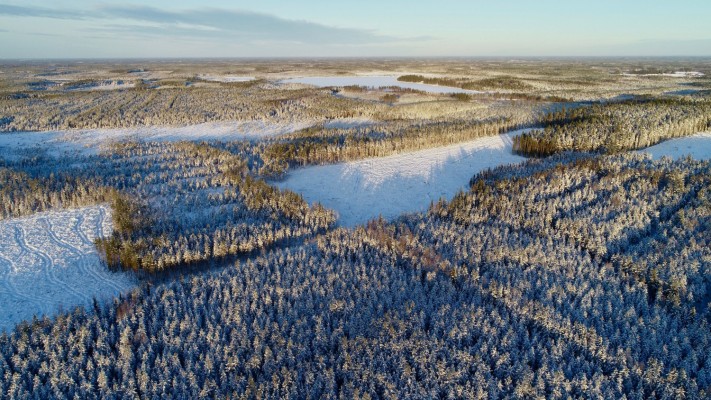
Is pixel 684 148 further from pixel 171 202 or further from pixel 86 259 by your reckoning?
pixel 86 259

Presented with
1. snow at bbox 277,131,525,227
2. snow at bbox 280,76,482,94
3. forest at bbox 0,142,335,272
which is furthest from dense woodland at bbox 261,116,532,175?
snow at bbox 280,76,482,94

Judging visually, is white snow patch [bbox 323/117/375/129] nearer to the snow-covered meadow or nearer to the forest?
the snow-covered meadow

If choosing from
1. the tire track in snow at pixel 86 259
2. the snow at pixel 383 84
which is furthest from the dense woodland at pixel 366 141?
the snow at pixel 383 84

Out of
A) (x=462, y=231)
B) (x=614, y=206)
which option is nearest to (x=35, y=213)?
(x=462, y=231)

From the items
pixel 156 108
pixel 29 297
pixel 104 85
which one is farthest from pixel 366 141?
pixel 104 85

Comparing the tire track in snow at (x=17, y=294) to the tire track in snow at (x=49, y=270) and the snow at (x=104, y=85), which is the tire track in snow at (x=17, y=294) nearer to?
the tire track in snow at (x=49, y=270)

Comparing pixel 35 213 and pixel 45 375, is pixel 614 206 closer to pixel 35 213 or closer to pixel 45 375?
pixel 45 375
